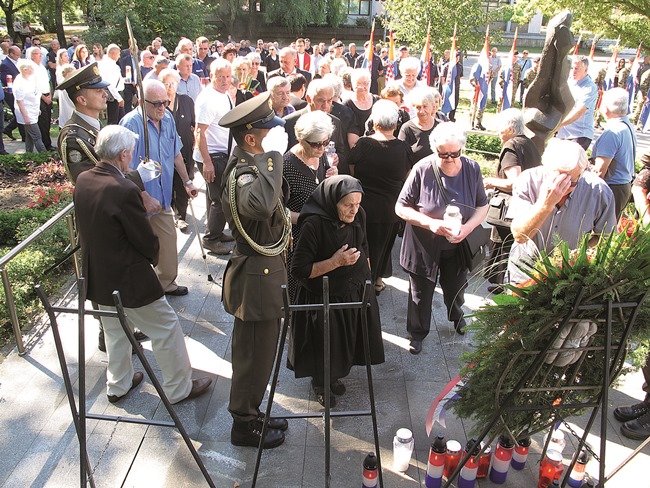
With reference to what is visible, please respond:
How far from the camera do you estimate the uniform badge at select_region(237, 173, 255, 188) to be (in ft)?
10.6

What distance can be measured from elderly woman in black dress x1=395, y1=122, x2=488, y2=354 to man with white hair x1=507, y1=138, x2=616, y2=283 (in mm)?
619

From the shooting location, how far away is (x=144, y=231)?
3.64 meters

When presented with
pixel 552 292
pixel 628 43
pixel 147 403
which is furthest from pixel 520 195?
pixel 628 43

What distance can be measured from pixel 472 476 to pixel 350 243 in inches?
63.3

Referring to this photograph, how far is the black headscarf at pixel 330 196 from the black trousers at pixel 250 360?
2.45ft

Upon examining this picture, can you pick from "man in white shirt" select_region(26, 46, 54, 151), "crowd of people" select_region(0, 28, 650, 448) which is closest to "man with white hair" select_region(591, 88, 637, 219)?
"crowd of people" select_region(0, 28, 650, 448)

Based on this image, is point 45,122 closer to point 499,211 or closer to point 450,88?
point 450,88

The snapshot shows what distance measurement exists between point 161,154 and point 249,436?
107 inches

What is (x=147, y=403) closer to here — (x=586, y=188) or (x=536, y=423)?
(x=536, y=423)

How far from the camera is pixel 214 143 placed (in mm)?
6570

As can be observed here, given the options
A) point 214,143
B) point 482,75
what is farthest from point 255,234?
point 482,75

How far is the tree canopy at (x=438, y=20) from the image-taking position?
16.2 m

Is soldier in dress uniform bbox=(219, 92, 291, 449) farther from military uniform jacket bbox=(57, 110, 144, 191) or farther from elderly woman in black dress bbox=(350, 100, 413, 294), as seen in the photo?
elderly woman in black dress bbox=(350, 100, 413, 294)

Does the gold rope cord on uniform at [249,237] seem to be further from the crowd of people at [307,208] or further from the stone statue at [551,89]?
the stone statue at [551,89]
